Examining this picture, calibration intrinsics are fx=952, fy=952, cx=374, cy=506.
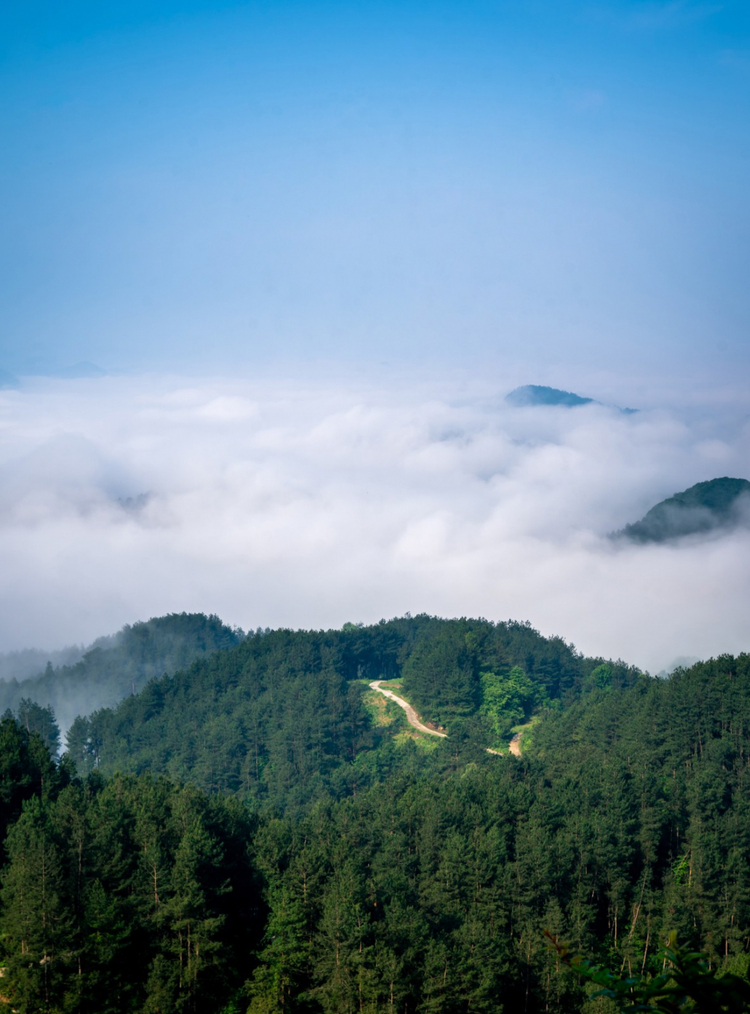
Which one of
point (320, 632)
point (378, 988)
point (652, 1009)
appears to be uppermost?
point (320, 632)

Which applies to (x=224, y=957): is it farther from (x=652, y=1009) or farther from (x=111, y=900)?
(x=652, y=1009)

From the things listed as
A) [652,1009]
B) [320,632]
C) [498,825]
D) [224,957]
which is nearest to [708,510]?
[320,632]

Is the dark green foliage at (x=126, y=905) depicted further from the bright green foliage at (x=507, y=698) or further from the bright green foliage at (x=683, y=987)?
the bright green foliage at (x=507, y=698)

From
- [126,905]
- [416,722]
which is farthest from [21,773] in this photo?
[416,722]

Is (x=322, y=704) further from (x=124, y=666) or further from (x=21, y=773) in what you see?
(x=124, y=666)

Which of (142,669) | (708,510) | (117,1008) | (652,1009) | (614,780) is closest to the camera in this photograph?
(652,1009)

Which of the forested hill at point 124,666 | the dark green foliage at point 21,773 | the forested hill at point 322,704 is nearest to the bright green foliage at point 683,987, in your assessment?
the dark green foliage at point 21,773

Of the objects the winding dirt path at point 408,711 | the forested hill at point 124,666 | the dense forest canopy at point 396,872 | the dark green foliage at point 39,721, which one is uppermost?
the forested hill at point 124,666
